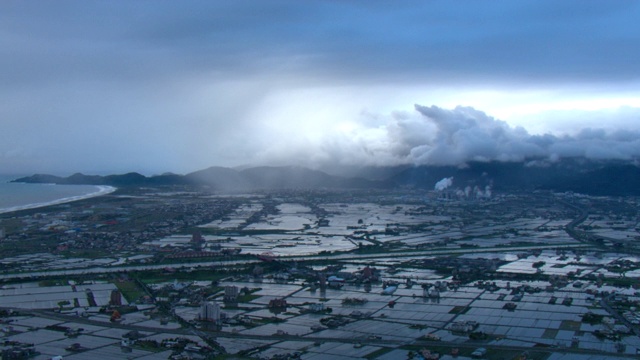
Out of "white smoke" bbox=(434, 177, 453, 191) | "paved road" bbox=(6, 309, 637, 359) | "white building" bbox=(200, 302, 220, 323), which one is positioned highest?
"white smoke" bbox=(434, 177, 453, 191)

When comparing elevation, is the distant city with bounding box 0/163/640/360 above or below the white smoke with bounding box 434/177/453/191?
below

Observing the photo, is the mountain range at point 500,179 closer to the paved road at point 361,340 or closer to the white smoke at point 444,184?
the white smoke at point 444,184

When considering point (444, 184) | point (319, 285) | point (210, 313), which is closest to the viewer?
point (210, 313)

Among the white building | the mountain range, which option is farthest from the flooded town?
the mountain range

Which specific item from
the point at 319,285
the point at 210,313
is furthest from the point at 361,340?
the point at 319,285

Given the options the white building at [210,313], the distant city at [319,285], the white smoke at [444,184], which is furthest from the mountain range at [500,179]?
the white building at [210,313]

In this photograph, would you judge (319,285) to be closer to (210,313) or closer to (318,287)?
(318,287)

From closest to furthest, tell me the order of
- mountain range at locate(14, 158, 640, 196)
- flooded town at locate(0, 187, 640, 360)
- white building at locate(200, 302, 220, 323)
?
flooded town at locate(0, 187, 640, 360) → white building at locate(200, 302, 220, 323) → mountain range at locate(14, 158, 640, 196)

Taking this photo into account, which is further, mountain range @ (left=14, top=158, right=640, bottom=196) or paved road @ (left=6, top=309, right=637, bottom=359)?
A: mountain range @ (left=14, top=158, right=640, bottom=196)

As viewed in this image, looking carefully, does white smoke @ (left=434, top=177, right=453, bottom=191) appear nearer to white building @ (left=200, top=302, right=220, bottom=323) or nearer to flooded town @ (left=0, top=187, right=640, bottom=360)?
flooded town @ (left=0, top=187, right=640, bottom=360)

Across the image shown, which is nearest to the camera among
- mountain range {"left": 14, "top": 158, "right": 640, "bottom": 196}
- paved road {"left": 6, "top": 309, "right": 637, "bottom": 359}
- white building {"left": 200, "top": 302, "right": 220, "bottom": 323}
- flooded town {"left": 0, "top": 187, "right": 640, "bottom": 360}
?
paved road {"left": 6, "top": 309, "right": 637, "bottom": 359}
